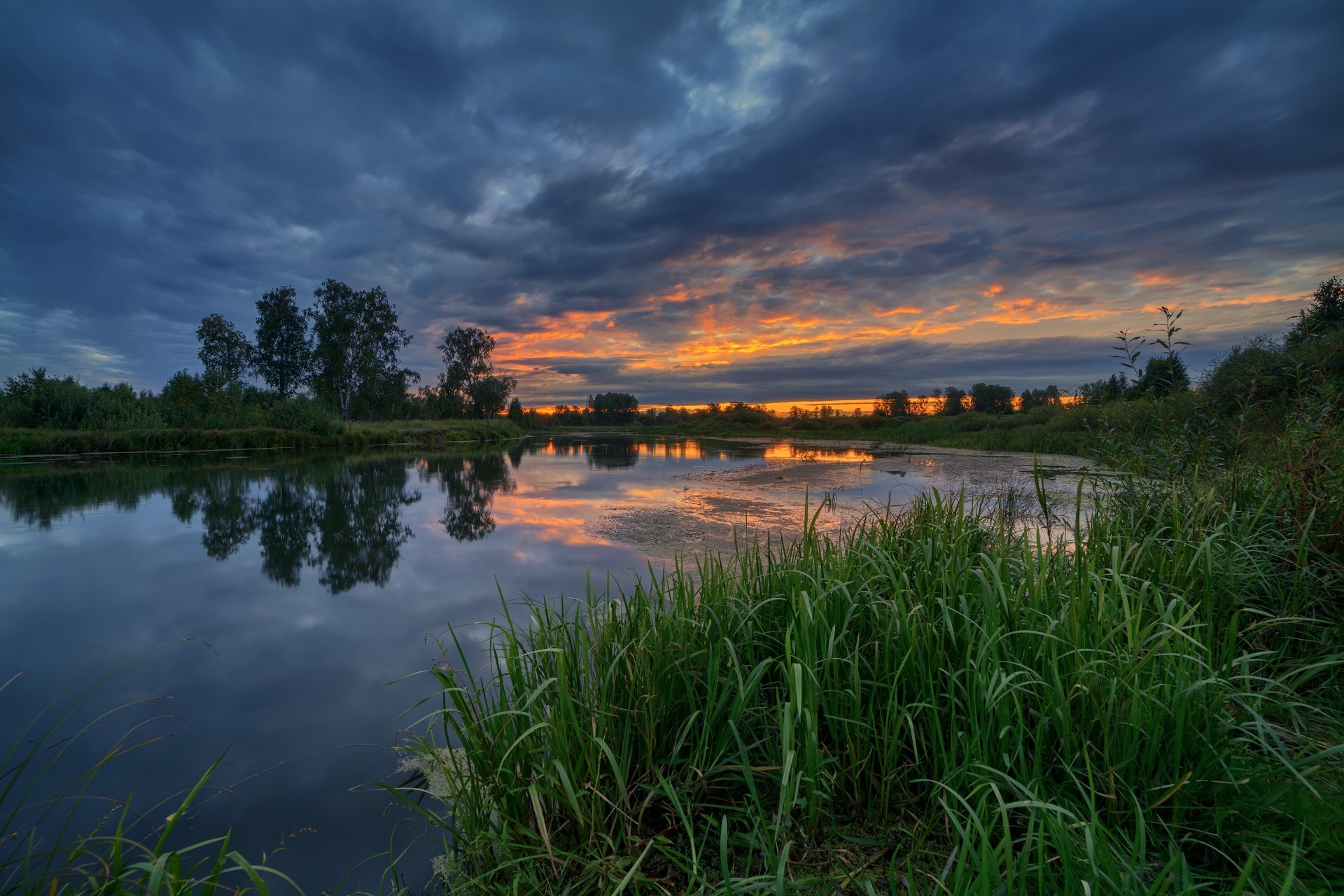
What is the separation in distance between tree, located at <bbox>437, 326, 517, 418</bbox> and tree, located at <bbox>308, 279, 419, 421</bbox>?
10.00m

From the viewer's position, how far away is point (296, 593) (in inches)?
225

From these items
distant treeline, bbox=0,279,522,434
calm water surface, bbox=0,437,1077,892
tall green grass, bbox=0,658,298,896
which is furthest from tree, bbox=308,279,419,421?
tall green grass, bbox=0,658,298,896

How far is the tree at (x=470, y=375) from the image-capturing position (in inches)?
1959

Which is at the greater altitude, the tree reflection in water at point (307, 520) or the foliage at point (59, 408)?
the foliage at point (59, 408)

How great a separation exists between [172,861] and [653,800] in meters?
1.40

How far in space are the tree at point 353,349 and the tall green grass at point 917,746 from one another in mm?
40261

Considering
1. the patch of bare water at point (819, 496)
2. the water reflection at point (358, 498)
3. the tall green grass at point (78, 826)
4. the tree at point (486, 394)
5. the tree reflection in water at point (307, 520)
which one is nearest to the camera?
the tall green grass at point (78, 826)

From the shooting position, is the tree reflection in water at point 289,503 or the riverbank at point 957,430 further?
the riverbank at point 957,430

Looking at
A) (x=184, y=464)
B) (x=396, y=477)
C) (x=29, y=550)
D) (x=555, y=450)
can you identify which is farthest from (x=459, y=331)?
(x=29, y=550)

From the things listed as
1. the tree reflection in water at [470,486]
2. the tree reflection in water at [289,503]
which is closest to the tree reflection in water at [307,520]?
the tree reflection in water at [289,503]

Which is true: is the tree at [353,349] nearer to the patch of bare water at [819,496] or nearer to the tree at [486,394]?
the tree at [486,394]

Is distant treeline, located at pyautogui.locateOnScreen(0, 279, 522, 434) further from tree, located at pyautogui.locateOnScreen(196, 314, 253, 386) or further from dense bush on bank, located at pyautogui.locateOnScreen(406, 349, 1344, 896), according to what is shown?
dense bush on bank, located at pyautogui.locateOnScreen(406, 349, 1344, 896)

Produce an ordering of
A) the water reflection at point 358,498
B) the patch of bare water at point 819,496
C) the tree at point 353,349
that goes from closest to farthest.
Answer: the patch of bare water at point 819,496
the water reflection at point 358,498
the tree at point 353,349

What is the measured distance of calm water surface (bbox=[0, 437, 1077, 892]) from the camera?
2768 millimetres
